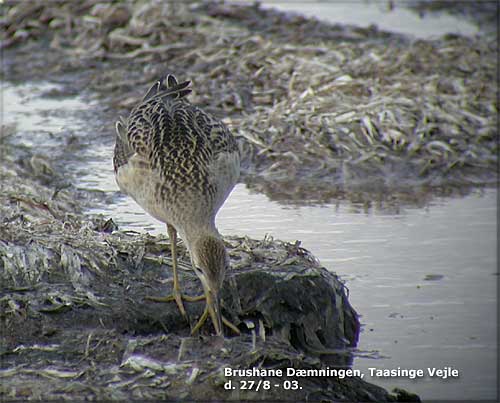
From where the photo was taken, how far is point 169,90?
751 cm

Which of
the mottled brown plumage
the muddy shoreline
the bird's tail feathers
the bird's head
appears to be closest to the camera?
the muddy shoreline

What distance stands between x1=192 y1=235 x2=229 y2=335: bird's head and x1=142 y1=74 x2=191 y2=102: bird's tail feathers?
1692 mm

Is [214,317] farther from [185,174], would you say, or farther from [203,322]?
[185,174]

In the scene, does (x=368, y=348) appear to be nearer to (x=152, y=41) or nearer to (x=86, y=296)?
(x=86, y=296)

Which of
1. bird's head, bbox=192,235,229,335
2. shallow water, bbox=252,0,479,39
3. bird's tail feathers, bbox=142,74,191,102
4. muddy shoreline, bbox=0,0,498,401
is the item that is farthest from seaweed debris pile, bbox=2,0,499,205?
bird's head, bbox=192,235,229,335

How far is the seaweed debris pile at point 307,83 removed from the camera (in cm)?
1026

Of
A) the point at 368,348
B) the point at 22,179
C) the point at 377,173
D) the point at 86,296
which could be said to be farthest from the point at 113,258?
the point at 377,173

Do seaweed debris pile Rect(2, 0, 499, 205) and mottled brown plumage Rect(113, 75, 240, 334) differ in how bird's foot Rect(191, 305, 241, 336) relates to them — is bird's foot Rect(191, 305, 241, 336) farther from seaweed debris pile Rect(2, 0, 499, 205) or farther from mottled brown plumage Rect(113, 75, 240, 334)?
seaweed debris pile Rect(2, 0, 499, 205)

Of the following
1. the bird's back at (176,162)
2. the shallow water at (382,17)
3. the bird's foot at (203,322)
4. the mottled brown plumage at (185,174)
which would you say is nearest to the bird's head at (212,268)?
the mottled brown plumage at (185,174)

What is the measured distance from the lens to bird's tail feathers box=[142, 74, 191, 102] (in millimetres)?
7488

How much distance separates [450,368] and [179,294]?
1684 mm

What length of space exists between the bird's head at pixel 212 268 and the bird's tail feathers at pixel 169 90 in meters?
1.69

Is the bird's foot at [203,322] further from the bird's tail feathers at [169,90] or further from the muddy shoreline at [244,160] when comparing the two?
the bird's tail feathers at [169,90]

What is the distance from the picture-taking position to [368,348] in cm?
651
